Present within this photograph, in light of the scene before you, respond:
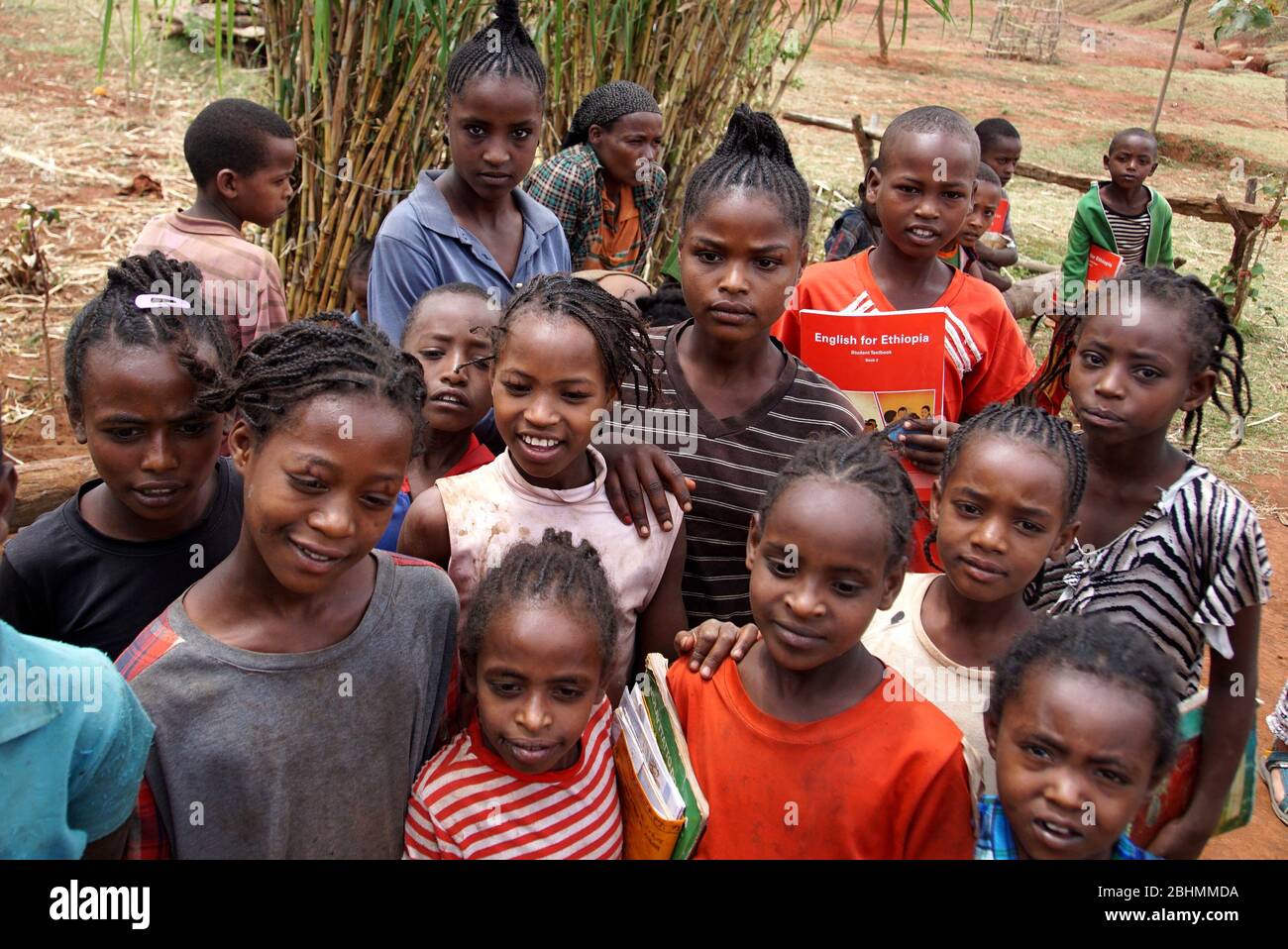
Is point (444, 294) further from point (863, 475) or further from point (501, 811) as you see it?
point (501, 811)

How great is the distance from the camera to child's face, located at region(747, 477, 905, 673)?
1830 millimetres

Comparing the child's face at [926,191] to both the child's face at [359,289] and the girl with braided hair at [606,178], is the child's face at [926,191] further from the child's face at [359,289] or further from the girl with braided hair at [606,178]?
the child's face at [359,289]

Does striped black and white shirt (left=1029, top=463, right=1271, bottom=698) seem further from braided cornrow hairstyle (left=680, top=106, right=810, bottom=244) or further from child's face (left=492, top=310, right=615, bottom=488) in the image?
child's face (left=492, top=310, right=615, bottom=488)

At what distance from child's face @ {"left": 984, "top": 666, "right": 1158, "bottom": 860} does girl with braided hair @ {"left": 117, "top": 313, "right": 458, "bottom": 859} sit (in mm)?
998

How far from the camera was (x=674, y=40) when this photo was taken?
16.4 feet

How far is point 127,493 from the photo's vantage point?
1905mm

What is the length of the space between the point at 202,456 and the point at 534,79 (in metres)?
1.66

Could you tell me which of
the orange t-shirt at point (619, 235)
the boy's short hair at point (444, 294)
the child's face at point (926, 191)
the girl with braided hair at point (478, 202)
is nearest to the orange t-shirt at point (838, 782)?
the boy's short hair at point (444, 294)

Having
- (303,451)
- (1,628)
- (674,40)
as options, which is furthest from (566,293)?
(674,40)

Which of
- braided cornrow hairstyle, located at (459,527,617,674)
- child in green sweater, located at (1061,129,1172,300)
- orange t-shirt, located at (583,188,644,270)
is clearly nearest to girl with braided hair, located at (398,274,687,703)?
braided cornrow hairstyle, located at (459,527,617,674)

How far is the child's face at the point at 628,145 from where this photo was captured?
4.17 m

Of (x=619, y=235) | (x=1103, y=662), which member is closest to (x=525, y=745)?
(x=1103, y=662)

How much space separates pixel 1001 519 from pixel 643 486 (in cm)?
68

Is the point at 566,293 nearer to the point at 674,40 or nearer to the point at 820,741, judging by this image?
the point at 820,741
